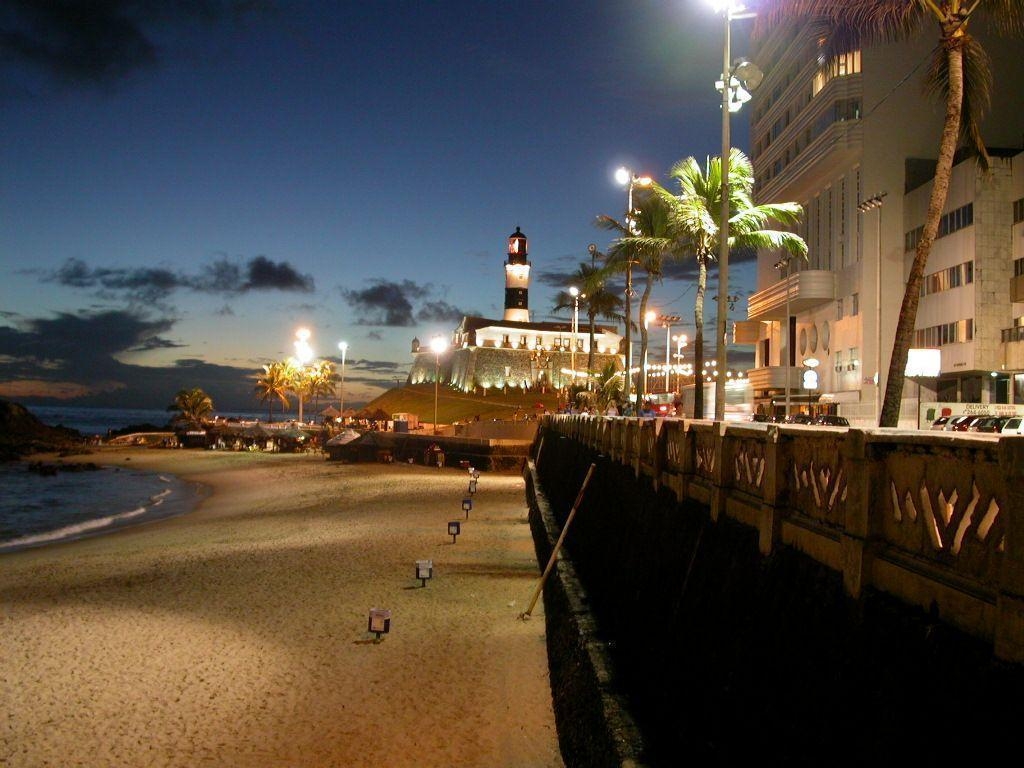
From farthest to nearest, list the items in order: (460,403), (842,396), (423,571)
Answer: (460,403) → (842,396) → (423,571)

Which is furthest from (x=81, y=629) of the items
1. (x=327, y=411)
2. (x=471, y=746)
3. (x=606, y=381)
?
(x=327, y=411)

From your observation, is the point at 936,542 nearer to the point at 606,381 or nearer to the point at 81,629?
the point at 81,629

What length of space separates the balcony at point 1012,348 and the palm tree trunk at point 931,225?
35.3 metres

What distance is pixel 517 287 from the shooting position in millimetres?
139250

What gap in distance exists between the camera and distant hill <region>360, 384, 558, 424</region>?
106 metres

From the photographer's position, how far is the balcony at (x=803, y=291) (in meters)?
59.2

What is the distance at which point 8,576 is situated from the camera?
62.2 feet

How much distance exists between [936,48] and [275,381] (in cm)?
12153

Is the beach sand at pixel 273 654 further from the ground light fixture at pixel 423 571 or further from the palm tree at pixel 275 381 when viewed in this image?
the palm tree at pixel 275 381

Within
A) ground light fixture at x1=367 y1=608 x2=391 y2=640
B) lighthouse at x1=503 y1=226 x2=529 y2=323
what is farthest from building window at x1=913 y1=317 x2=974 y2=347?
lighthouse at x1=503 y1=226 x2=529 y2=323

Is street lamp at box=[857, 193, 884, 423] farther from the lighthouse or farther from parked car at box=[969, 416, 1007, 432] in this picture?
the lighthouse

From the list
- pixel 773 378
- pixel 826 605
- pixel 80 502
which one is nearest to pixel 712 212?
pixel 826 605

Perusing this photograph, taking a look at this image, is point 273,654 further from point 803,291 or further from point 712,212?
point 803,291

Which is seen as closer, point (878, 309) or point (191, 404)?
point (878, 309)
